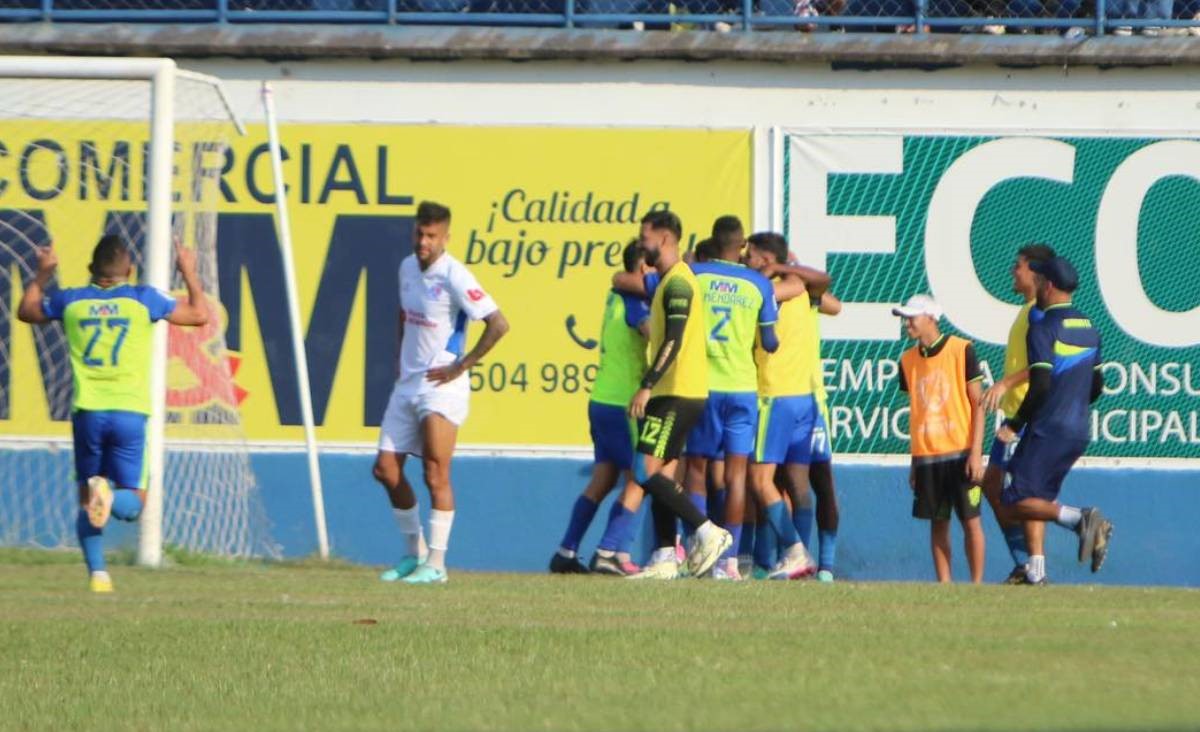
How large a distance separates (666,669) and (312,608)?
2670 millimetres

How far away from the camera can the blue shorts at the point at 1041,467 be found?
13.1m

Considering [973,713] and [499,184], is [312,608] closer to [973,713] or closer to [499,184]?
[973,713]

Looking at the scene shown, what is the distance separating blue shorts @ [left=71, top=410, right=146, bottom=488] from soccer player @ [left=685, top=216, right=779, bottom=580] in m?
3.53

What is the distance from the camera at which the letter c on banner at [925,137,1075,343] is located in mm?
16500

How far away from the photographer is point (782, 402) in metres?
13.9

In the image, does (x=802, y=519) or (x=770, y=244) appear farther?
(x=802, y=519)

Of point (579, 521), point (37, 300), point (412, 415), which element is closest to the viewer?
point (37, 300)

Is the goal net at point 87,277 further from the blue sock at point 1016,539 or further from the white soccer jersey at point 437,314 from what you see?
the blue sock at point 1016,539

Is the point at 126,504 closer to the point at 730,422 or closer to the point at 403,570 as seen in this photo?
the point at 403,570

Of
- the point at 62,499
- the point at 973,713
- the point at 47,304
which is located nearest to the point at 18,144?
the point at 62,499

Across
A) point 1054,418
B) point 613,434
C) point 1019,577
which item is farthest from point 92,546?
point 1054,418

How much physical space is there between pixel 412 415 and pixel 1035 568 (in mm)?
4045

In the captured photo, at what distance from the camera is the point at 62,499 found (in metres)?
15.9

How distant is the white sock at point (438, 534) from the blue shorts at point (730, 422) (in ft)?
5.83
